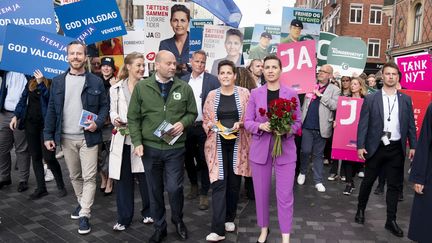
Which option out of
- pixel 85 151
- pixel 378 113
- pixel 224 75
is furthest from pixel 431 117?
pixel 85 151

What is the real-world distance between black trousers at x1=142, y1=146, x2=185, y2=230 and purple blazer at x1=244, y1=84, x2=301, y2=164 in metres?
0.81

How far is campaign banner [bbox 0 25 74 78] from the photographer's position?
5199 mm

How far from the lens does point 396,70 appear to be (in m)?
4.75

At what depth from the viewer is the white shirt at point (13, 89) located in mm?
6055

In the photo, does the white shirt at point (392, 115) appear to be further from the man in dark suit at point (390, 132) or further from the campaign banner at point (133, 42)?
the campaign banner at point (133, 42)

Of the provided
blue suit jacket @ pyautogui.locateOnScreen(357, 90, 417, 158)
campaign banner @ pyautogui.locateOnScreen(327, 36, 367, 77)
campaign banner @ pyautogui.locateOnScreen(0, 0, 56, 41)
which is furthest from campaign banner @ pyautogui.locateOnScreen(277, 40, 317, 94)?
campaign banner @ pyautogui.locateOnScreen(0, 0, 56, 41)

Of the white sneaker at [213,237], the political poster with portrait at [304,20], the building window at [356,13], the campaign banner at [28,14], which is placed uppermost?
the building window at [356,13]

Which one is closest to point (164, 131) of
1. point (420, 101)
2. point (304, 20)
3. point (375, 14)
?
point (420, 101)

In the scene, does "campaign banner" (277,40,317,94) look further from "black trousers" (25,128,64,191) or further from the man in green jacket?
"black trousers" (25,128,64,191)

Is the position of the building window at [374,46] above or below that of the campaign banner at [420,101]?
above

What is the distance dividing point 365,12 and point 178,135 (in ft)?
130

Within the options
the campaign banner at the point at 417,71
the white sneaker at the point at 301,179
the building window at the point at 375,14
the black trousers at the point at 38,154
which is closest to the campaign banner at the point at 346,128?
the white sneaker at the point at 301,179

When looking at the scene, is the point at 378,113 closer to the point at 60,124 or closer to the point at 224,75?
the point at 224,75

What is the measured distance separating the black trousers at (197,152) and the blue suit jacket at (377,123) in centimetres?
211
